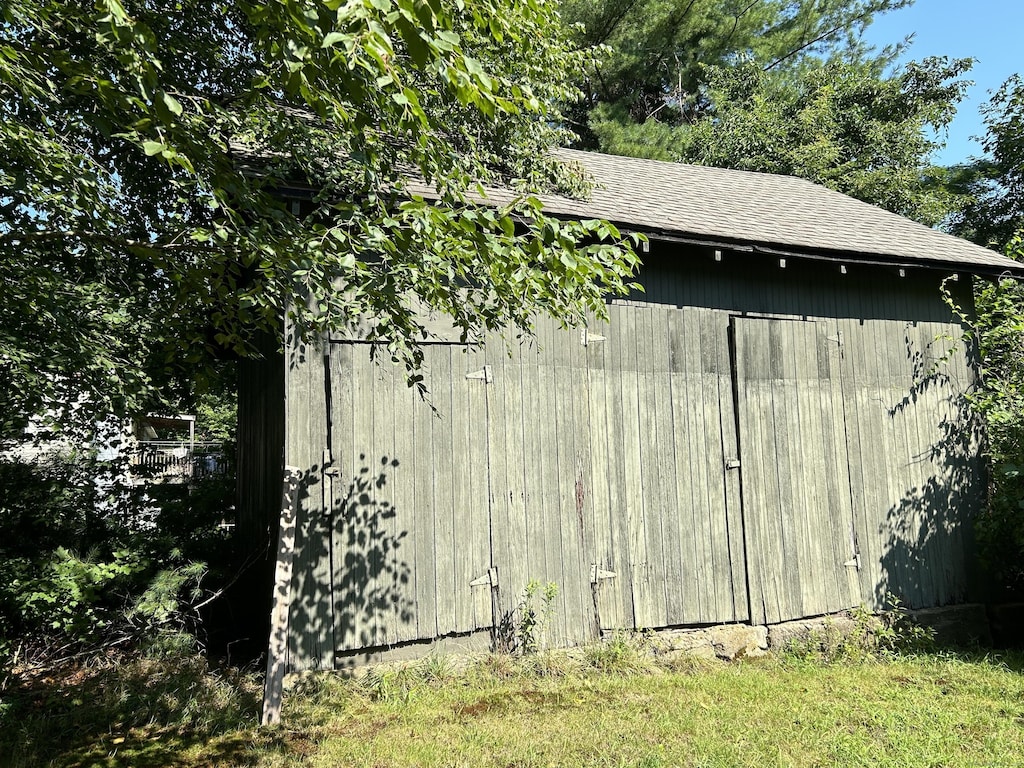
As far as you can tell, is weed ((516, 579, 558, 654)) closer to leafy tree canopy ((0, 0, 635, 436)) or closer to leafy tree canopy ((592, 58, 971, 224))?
leafy tree canopy ((0, 0, 635, 436))

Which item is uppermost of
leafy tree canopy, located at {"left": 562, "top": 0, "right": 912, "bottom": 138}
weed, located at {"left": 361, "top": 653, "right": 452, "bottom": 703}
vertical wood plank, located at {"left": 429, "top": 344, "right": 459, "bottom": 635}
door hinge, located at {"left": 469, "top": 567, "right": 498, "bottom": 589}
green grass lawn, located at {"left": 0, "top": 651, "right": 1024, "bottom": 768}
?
leafy tree canopy, located at {"left": 562, "top": 0, "right": 912, "bottom": 138}

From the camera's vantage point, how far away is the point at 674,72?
1928 centimetres

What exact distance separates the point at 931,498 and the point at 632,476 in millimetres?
3413

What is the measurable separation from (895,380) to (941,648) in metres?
2.59

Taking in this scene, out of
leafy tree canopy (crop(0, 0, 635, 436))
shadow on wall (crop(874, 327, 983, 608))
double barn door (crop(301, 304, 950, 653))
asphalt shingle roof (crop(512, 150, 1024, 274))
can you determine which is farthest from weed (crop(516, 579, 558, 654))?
shadow on wall (crop(874, 327, 983, 608))

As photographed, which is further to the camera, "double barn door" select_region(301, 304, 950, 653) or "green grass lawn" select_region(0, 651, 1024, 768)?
"double barn door" select_region(301, 304, 950, 653)

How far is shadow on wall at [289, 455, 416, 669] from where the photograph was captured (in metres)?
4.95

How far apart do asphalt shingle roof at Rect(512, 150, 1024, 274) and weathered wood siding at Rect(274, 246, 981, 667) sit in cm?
32

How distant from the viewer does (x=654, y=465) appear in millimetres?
6191

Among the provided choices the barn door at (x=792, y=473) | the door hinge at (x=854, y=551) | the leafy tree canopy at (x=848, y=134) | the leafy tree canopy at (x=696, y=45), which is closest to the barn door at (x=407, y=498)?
the barn door at (x=792, y=473)

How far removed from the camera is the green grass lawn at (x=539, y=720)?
4141 millimetres

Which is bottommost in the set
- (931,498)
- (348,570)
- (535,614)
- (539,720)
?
(539,720)

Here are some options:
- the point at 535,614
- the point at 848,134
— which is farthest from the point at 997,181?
the point at 535,614

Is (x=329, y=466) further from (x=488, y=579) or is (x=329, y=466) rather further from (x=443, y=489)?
(x=488, y=579)
